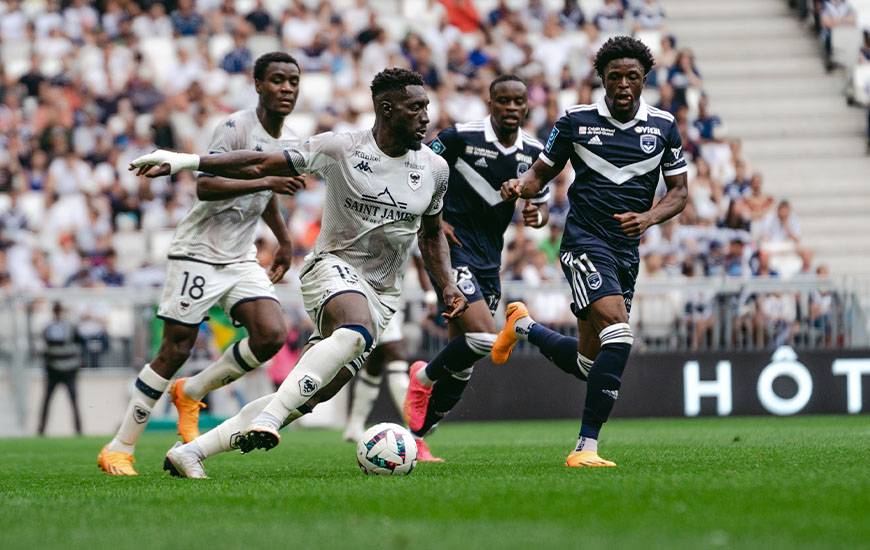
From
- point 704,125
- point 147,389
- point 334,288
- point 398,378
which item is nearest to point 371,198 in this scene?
point 334,288

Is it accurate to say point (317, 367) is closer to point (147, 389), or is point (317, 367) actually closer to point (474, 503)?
point (474, 503)

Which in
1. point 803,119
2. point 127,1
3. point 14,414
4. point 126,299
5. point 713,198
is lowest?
point 14,414

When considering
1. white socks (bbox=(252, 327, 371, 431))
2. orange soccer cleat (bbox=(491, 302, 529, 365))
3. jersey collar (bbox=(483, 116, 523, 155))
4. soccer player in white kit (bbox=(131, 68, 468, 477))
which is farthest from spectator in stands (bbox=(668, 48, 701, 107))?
white socks (bbox=(252, 327, 371, 431))

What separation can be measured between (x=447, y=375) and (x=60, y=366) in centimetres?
910

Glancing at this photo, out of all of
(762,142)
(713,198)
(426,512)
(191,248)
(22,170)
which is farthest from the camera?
(762,142)

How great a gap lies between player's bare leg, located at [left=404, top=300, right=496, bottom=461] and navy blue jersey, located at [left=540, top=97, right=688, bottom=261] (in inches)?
52.7

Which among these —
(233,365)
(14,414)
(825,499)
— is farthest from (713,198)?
(825,499)

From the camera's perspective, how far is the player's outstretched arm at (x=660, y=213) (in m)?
9.42

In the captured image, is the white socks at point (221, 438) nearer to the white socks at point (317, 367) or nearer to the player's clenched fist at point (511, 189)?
the white socks at point (317, 367)

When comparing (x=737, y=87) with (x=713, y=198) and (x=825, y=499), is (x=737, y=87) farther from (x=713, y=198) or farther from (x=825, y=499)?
(x=825, y=499)

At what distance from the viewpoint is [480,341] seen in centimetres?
1082

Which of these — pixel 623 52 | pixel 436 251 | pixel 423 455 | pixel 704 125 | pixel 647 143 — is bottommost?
pixel 423 455

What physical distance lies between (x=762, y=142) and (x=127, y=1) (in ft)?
35.3

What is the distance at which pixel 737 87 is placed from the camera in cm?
2688
